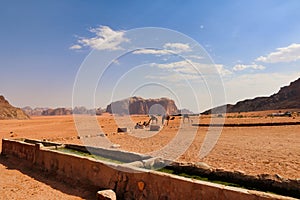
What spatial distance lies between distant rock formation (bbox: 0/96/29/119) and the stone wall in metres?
56.9

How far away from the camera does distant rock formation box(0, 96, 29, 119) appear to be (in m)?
58.5

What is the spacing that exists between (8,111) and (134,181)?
64.7 meters

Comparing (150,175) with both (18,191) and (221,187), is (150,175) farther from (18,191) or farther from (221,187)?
(18,191)

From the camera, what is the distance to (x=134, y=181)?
5660mm

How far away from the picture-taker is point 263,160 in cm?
867

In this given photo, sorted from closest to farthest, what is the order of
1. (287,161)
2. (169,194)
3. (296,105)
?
(169,194), (287,161), (296,105)

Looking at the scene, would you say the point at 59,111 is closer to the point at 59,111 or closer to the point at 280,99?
the point at 59,111

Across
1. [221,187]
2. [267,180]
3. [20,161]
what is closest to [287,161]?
[267,180]

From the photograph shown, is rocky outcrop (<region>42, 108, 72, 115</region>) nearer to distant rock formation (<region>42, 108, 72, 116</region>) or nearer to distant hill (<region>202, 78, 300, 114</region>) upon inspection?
distant rock formation (<region>42, 108, 72, 116</region>)

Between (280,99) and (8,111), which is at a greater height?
(280,99)

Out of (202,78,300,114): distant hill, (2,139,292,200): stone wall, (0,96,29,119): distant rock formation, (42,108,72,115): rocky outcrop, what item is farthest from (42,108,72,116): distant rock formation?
(2,139,292,200): stone wall

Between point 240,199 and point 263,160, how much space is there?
5277 mm

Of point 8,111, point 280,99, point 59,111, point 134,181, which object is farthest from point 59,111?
point 134,181

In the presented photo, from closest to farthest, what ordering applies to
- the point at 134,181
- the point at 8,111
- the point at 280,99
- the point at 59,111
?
the point at 134,181 < the point at 8,111 < the point at 280,99 < the point at 59,111
